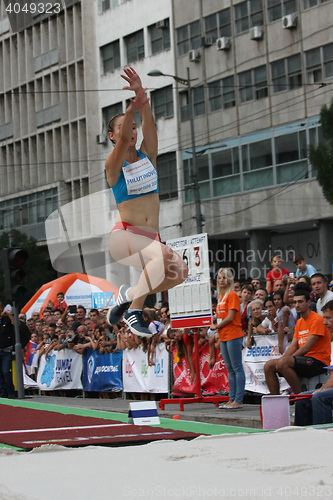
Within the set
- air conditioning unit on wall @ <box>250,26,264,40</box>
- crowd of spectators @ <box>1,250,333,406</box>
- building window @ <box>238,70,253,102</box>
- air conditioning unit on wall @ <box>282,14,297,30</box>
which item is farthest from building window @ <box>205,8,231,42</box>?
crowd of spectators @ <box>1,250,333,406</box>

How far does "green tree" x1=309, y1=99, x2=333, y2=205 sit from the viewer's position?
22.9 m

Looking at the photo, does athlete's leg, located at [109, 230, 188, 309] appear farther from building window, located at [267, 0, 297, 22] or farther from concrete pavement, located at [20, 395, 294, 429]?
building window, located at [267, 0, 297, 22]

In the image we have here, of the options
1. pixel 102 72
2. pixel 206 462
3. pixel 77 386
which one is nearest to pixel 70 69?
pixel 102 72

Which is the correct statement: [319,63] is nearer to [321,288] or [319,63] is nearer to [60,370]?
[60,370]

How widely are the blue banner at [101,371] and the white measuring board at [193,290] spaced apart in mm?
3552

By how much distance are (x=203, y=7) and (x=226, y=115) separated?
529cm

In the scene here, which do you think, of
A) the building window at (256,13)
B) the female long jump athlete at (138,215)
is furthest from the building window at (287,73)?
the female long jump athlete at (138,215)

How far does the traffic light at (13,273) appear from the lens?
15133 mm

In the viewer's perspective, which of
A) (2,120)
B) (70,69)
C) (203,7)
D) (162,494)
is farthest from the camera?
(2,120)

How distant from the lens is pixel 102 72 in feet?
141

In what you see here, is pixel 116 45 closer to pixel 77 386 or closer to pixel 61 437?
→ pixel 77 386

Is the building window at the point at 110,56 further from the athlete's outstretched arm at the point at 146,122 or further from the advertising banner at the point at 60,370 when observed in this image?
the athlete's outstretched arm at the point at 146,122

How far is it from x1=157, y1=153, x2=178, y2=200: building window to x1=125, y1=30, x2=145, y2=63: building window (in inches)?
225

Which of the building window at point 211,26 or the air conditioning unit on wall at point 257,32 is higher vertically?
the building window at point 211,26
